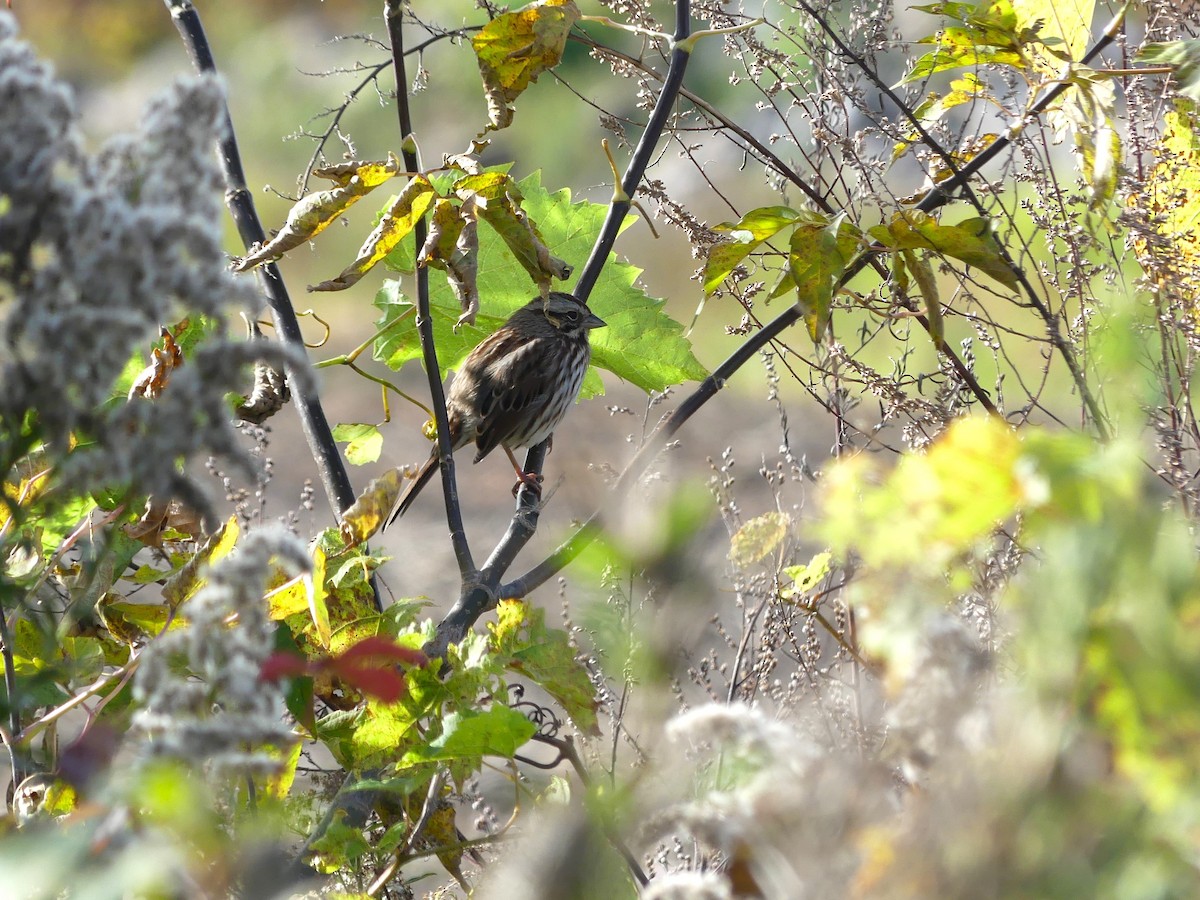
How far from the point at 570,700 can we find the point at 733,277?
3.26 ft

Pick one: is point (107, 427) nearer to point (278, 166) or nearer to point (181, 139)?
point (181, 139)

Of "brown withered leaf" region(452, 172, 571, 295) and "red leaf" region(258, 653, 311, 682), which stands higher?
"brown withered leaf" region(452, 172, 571, 295)

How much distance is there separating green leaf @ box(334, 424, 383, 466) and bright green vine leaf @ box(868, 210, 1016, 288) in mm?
864

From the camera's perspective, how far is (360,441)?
1905 millimetres

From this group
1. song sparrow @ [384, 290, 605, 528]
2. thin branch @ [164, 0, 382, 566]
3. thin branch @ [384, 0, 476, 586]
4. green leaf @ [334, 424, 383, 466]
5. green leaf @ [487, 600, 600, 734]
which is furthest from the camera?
song sparrow @ [384, 290, 605, 528]

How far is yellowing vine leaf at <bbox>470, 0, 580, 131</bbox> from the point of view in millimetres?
1534

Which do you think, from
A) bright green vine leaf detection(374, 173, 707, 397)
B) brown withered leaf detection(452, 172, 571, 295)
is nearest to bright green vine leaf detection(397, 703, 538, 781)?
brown withered leaf detection(452, 172, 571, 295)

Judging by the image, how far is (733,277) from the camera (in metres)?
2.04

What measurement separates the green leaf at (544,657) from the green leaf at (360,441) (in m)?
0.61

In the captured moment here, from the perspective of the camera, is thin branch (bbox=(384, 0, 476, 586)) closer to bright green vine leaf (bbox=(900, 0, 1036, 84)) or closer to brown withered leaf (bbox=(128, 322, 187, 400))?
brown withered leaf (bbox=(128, 322, 187, 400))

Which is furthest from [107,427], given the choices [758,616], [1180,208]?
[1180,208]

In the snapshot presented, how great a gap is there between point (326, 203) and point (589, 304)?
2.71 feet

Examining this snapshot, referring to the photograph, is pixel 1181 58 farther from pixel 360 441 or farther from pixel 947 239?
pixel 360 441

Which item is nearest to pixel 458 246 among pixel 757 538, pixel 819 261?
pixel 819 261
